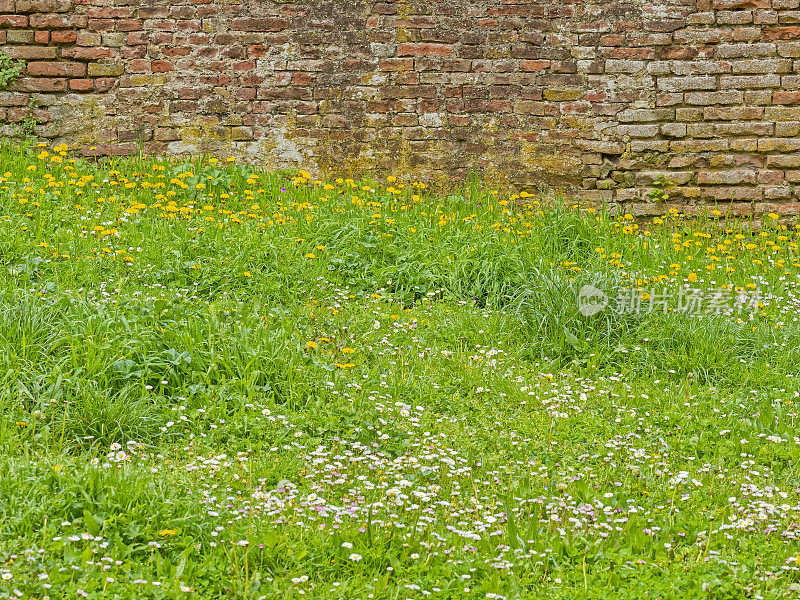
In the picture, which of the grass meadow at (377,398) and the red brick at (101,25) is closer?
the grass meadow at (377,398)

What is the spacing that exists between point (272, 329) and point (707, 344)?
8.16ft

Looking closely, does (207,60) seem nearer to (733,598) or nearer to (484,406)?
(484,406)

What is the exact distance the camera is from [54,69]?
7180 millimetres

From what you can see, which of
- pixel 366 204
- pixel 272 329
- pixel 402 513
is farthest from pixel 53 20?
pixel 402 513

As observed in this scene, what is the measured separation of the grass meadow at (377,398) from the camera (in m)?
2.63

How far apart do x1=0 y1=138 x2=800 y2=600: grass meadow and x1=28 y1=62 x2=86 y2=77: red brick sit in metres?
0.97

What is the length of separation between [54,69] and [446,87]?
3.56m

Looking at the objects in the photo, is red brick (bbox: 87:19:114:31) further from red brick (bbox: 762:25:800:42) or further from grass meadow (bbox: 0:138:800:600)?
red brick (bbox: 762:25:800:42)

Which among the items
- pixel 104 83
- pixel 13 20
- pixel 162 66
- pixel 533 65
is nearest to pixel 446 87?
pixel 533 65

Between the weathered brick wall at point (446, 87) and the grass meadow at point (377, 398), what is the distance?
594 millimetres

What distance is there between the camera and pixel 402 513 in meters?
2.99

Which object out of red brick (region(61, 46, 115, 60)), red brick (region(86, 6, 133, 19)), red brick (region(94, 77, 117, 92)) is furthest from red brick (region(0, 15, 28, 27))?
red brick (region(94, 77, 117, 92))

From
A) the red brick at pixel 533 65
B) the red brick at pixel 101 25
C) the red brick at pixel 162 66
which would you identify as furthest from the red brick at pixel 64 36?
the red brick at pixel 533 65

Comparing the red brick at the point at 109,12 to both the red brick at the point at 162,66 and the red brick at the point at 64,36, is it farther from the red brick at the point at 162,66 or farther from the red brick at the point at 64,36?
the red brick at the point at 162,66
